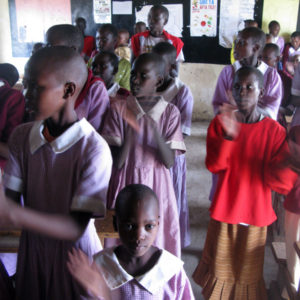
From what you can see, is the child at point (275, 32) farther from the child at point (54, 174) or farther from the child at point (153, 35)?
the child at point (54, 174)

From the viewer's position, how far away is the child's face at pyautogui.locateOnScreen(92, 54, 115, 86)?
109 inches

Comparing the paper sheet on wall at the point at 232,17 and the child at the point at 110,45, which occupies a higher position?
the paper sheet on wall at the point at 232,17

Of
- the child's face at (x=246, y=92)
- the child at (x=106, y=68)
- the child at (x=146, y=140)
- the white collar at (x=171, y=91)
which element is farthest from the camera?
the child at (x=106, y=68)

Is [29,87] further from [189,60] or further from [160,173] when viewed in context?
[189,60]

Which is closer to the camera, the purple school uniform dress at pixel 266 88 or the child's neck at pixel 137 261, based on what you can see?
the child's neck at pixel 137 261

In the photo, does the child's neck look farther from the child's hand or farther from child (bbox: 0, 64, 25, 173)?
child (bbox: 0, 64, 25, 173)

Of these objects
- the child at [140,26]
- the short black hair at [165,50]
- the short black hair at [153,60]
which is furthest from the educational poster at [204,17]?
the short black hair at [153,60]

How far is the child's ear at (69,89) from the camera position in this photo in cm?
126

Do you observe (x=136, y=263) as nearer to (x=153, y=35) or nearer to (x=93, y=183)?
(x=93, y=183)

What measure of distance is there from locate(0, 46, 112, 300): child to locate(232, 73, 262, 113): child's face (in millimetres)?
881

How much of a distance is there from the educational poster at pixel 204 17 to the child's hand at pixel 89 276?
588 cm

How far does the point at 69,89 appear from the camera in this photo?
127cm

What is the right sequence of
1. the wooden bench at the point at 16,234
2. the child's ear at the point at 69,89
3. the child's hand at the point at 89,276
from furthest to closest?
1. the wooden bench at the point at 16,234
2. the child's ear at the point at 69,89
3. the child's hand at the point at 89,276

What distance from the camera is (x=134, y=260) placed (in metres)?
1.25
